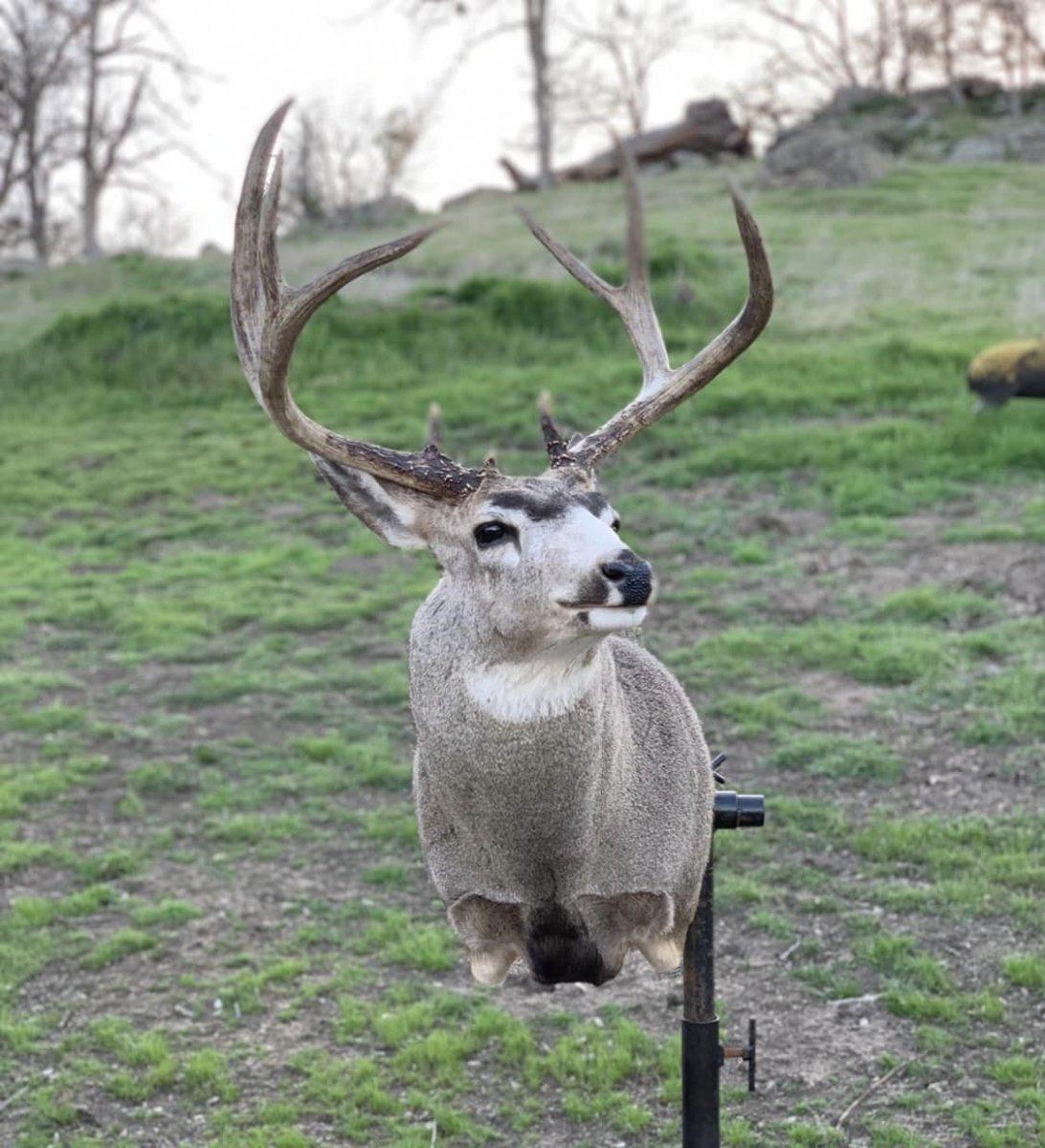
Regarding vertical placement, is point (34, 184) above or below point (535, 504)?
above

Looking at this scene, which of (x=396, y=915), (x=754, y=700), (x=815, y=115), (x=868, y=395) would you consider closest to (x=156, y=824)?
(x=396, y=915)

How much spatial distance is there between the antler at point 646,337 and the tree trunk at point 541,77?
78.4 ft

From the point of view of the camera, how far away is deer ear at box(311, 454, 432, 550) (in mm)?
3027

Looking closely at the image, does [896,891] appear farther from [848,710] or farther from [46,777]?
[46,777]

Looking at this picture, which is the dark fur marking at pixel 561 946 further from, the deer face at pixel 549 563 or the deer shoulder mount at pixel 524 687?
the deer face at pixel 549 563

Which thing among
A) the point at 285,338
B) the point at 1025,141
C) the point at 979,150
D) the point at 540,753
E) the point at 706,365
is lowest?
the point at 540,753

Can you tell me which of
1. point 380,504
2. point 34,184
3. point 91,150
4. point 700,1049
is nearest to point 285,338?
point 380,504

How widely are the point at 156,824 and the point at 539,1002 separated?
2.35m

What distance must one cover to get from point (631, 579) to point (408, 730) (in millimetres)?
5470

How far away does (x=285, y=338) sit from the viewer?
295 cm

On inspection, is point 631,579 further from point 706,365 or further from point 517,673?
point 706,365

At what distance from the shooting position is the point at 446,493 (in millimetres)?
2951

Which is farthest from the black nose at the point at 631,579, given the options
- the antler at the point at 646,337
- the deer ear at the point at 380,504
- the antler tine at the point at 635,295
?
the antler tine at the point at 635,295

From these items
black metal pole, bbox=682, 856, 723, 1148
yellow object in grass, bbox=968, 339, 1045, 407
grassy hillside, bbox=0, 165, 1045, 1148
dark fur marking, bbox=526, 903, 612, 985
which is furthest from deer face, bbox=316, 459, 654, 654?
yellow object in grass, bbox=968, 339, 1045, 407
